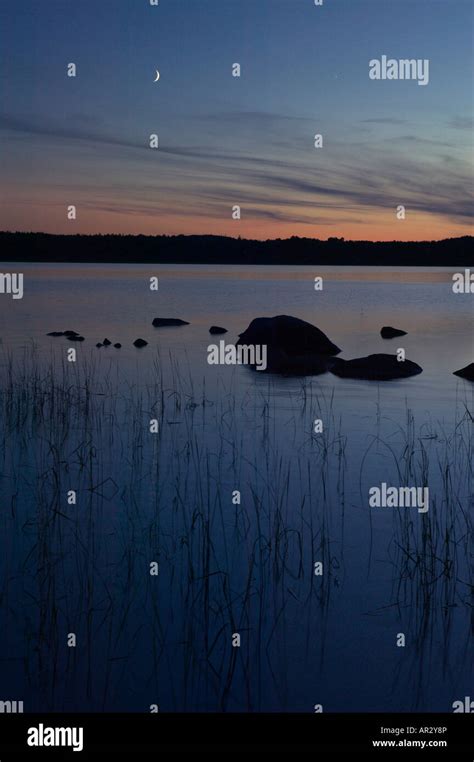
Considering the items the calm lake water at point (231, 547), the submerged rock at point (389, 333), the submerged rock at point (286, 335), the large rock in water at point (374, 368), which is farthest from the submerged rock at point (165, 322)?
the calm lake water at point (231, 547)

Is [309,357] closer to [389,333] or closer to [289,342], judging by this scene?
[289,342]

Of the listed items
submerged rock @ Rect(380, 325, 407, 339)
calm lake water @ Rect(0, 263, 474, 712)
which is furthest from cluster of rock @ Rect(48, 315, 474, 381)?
submerged rock @ Rect(380, 325, 407, 339)

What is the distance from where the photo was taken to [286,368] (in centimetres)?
1922

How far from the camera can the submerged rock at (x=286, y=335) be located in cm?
2036

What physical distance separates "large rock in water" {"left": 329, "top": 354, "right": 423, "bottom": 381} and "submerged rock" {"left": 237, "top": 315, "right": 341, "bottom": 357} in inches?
75.3

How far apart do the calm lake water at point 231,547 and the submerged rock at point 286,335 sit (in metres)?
3.54

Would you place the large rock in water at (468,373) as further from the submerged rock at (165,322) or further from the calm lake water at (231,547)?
the submerged rock at (165,322)

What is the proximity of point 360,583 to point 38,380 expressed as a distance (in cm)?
993

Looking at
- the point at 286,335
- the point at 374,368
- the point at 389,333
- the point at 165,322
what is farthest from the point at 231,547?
the point at 165,322

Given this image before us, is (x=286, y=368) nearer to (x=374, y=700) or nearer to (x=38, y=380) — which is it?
(x=38, y=380)

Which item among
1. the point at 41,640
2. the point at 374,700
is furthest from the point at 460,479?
the point at 41,640

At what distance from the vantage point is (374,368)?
18.0 m

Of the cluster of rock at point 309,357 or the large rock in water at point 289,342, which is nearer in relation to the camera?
the cluster of rock at point 309,357

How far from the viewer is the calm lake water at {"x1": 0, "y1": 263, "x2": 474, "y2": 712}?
6312mm
